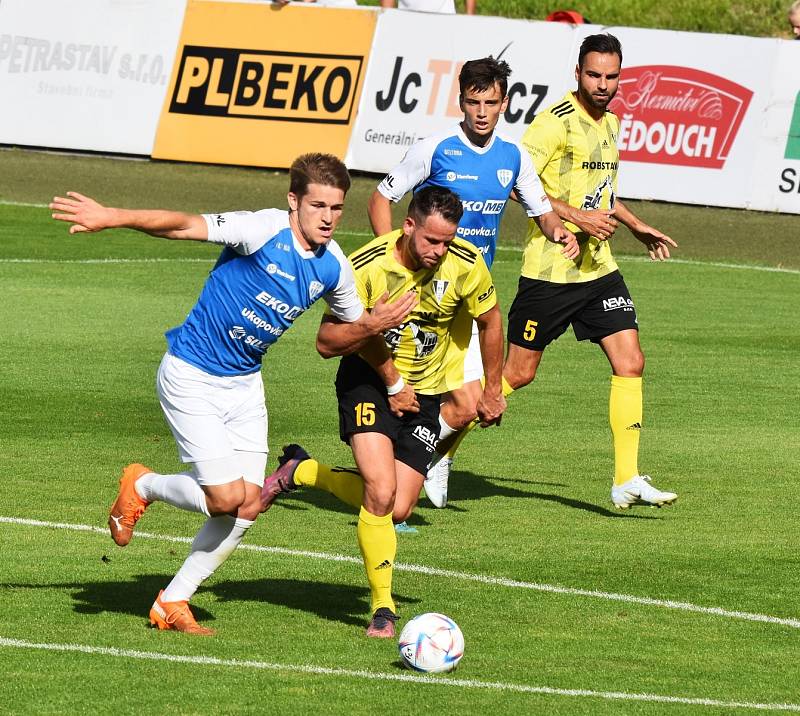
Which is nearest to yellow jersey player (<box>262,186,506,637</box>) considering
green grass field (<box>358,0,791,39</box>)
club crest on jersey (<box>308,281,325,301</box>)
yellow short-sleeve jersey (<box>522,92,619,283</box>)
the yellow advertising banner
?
club crest on jersey (<box>308,281,325,301</box>)

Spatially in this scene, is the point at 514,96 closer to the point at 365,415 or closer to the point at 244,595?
the point at 365,415

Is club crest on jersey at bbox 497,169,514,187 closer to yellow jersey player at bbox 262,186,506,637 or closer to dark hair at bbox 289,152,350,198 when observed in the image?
yellow jersey player at bbox 262,186,506,637

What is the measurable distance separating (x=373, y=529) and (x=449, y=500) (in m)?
2.95

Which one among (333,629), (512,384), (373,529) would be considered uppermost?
(512,384)

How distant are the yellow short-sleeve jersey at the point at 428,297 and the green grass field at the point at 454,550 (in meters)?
1.11

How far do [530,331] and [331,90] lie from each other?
13.8 meters

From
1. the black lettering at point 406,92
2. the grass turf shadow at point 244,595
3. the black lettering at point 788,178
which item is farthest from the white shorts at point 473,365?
the black lettering at point 406,92

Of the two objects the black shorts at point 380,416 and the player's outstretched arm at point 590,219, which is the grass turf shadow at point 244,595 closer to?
the black shorts at point 380,416

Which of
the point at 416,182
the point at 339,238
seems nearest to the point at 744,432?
the point at 416,182

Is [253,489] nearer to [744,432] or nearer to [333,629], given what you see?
[333,629]

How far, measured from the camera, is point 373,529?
798cm

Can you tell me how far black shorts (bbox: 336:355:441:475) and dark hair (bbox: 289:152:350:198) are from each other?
47.7 inches

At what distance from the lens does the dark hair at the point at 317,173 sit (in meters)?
7.55

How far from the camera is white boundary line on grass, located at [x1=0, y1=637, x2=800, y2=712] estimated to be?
270 inches
